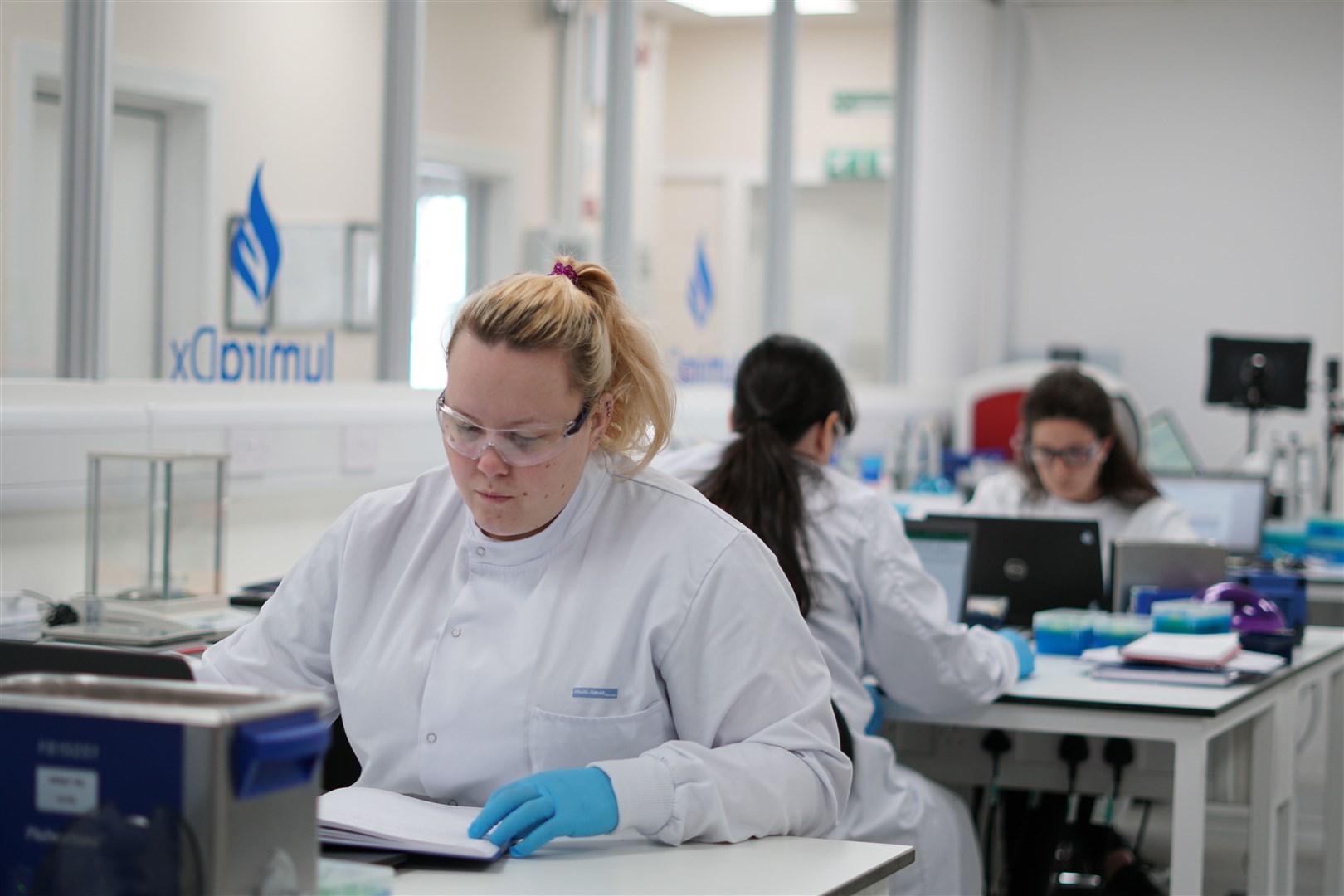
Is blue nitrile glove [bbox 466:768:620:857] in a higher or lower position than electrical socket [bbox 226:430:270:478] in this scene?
lower

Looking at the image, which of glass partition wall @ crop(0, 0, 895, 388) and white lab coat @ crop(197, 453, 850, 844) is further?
glass partition wall @ crop(0, 0, 895, 388)

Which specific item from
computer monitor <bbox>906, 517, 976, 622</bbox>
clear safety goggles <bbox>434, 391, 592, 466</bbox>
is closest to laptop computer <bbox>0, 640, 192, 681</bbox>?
clear safety goggles <bbox>434, 391, 592, 466</bbox>

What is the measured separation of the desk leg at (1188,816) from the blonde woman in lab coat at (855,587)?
0.34m

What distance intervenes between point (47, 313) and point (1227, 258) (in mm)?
6552

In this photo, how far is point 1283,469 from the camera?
562cm

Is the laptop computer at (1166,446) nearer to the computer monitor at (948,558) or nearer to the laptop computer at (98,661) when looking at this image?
the computer monitor at (948,558)

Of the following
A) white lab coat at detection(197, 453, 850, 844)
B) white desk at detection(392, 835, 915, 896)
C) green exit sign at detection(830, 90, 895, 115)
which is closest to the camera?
white desk at detection(392, 835, 915, 896)

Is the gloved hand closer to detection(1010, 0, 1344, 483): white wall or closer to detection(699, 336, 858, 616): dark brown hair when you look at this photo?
detection(699, 336, 858, 616): dark brown hair

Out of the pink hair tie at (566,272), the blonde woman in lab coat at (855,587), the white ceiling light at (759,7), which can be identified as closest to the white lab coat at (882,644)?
the blonde woman in lab coat at (855,587)

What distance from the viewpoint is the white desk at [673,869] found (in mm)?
1385

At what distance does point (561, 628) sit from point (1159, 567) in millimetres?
2046

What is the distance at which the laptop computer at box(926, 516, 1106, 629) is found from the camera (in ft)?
11.0

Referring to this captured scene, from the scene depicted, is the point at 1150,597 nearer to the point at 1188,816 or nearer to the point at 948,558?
the point at 948,558

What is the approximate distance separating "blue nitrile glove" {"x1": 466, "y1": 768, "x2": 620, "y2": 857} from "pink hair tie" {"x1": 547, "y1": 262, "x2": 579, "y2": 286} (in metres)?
0.61
